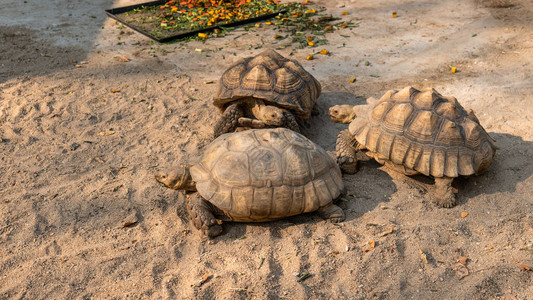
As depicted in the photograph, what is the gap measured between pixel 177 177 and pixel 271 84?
65.4 inches

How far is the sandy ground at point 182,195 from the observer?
317cm

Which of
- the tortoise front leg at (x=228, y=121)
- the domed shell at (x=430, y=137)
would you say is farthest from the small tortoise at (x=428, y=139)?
the tortoise front leg at (x=228, y=121)

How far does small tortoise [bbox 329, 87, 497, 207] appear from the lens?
388 centimetres

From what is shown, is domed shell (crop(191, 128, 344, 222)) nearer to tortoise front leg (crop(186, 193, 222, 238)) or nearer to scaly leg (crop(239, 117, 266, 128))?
tortoise front leg (crop(186, 193, 222, 238))

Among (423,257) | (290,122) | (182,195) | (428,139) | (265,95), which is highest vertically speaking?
(428,139)

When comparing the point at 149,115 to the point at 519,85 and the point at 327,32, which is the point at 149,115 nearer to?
the point at 327,32

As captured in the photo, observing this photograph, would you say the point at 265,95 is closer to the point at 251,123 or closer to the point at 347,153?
the point at 251,123

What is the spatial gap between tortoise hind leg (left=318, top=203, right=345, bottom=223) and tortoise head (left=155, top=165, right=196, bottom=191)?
1.10 metres

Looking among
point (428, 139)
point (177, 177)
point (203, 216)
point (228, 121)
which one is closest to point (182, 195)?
point (177, 177)

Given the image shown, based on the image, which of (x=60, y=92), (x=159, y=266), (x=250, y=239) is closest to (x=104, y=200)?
(x=159, y=266)

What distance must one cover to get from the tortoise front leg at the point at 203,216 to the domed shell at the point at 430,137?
1603 millimetres

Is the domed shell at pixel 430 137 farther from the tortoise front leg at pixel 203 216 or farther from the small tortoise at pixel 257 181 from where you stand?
the tortoise front leg at pixel 203 216

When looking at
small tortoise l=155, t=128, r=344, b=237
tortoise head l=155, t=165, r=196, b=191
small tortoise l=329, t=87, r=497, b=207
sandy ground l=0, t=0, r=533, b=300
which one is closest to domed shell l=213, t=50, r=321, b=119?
sandy ground l=0, t=0, r=533, b=300

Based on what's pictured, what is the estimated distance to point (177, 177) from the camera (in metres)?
3.68
